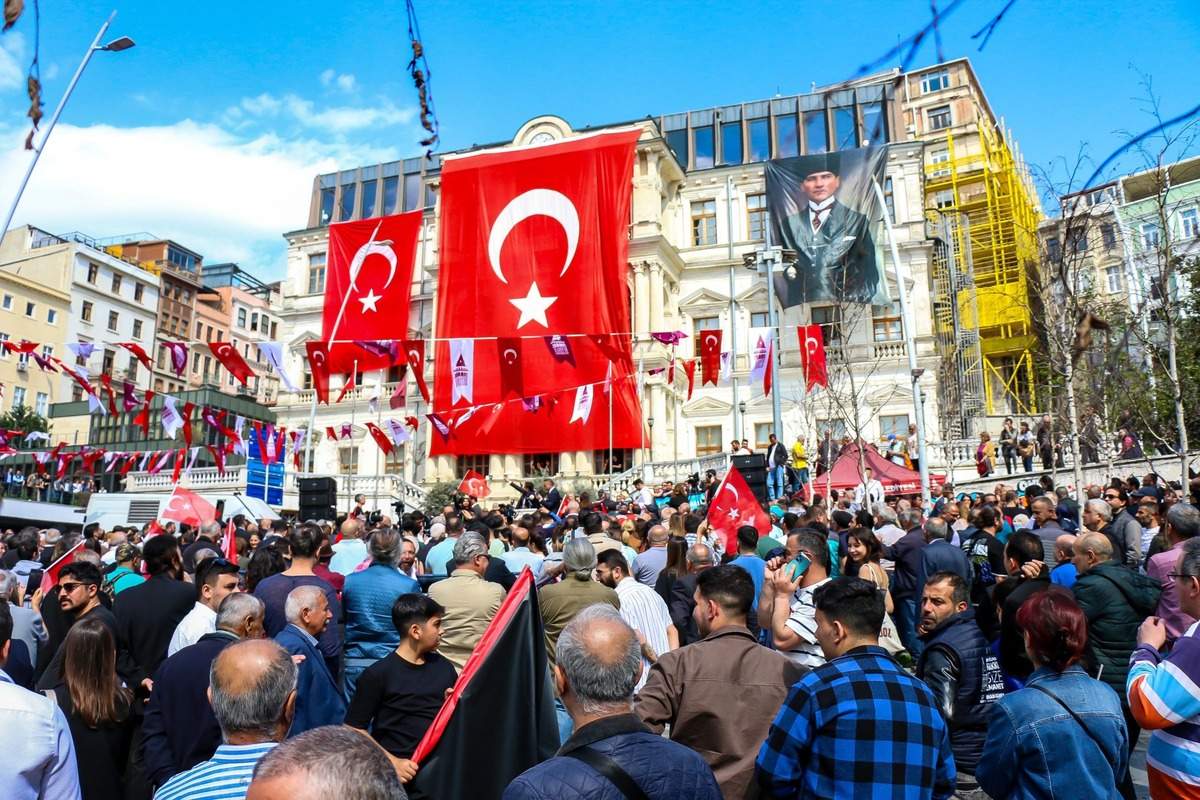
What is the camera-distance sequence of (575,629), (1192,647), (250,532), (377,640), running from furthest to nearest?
1. (250,532)
2. (377,640)
3. (1192,647)
4. (575,629)

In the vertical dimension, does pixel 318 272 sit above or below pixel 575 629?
above

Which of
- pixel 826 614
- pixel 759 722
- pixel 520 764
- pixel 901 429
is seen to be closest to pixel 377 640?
pixel 520 764

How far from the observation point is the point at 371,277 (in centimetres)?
3338

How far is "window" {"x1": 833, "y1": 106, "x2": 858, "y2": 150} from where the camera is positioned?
41.3m

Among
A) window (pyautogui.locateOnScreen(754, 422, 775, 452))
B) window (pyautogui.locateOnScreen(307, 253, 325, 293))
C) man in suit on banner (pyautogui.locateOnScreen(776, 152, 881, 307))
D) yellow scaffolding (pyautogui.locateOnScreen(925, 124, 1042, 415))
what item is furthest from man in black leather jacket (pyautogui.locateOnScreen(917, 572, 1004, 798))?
window (pyautogui.locateOnScreen(307, 253, 325, 293))

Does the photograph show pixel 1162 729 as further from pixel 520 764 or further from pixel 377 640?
pixel 377 640

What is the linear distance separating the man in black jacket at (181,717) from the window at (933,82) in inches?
2558

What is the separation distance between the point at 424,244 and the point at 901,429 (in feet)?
78.3

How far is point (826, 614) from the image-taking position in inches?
137

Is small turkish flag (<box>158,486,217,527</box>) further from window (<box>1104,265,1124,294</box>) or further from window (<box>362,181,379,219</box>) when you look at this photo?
window (<box>1104,265,1124,294</box>)

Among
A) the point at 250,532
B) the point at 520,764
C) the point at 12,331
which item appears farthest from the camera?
the point at 12,331

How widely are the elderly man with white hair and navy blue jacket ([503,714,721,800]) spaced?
2.45 meters

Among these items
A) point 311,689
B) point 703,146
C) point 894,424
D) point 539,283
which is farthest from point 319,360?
point 703,146

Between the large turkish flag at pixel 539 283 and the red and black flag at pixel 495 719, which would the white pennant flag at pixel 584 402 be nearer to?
the large turkish flag at pixel 539 283
